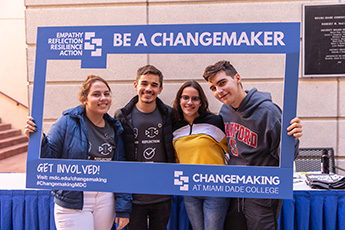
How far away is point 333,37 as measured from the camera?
309 centimetres

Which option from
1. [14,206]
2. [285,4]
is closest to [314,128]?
[285,4]

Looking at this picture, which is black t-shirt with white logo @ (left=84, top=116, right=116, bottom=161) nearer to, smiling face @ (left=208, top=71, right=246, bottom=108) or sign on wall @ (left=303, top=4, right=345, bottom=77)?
smiling face @ (left=208, top=71, right=246, bottom=108)

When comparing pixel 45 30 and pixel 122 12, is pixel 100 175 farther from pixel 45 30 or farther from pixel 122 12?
pixel 122 12

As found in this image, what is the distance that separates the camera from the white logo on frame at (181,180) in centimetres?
143

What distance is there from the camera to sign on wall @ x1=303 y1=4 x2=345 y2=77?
308cm

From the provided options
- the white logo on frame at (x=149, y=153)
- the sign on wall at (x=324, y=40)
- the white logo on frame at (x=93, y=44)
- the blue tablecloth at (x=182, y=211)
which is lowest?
the blue tablecloth at (x=182, y=211)

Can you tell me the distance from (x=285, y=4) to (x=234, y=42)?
2186mm

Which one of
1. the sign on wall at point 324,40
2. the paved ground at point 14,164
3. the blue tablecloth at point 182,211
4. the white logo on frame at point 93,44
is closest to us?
the white logo on frame at point 93,44

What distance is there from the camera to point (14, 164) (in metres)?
5.97

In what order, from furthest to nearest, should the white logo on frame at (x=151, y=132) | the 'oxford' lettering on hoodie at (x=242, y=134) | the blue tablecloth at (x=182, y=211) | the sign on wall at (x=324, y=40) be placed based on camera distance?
the sign on wall at (x=324, y=40) → the blue tablecloth at (x=182, y=211) → the white logo on frame at (x=151, y=132) → the 'oxford' lettering on hoodie at (x=242, y=134)

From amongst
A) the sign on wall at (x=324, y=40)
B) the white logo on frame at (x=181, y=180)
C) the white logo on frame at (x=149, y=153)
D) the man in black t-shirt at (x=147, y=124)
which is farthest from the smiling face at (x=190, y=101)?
the sign on wall at (x=324, y=40)

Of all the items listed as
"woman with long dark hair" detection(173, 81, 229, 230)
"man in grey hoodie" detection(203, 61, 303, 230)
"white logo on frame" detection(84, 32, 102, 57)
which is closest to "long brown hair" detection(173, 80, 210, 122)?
"woman with long dark hair" detection(173, 81, 229, 230)

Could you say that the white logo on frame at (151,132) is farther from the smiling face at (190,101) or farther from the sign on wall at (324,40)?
the sign on wall at (324,40)

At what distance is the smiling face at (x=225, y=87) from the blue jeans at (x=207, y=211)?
2.30 feet
